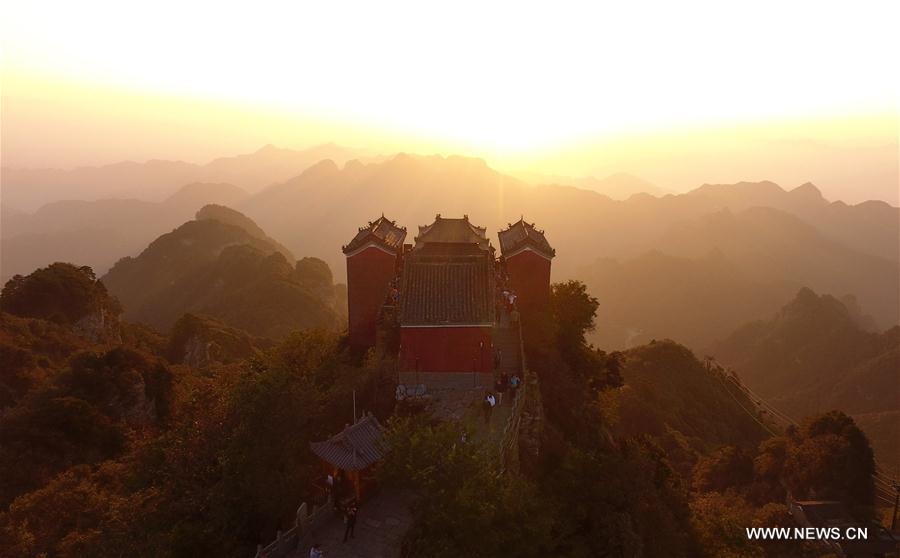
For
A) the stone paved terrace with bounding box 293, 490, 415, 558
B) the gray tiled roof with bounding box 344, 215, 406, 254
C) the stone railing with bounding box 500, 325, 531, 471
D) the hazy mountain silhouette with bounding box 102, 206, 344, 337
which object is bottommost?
the hazy mountain silhouette with bounding box 102, 206, 344, 337

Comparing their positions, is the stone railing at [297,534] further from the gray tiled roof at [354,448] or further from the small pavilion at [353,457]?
the gray tiled roof at [354,448]

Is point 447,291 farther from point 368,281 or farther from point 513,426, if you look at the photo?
point 513,426

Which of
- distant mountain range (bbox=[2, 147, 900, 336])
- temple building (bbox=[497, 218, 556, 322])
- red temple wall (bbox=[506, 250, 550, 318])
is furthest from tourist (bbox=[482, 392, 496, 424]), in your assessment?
distant mountain range (bbox=[2, 147, 900, 336])

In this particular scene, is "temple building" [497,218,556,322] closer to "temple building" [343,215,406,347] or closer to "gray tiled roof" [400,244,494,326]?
"gray tiled roof" [400,244,494,326]

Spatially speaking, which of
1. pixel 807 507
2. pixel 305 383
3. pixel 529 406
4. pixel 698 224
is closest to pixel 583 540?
pixel 529 406

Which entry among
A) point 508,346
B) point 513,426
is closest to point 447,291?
point 508,346
